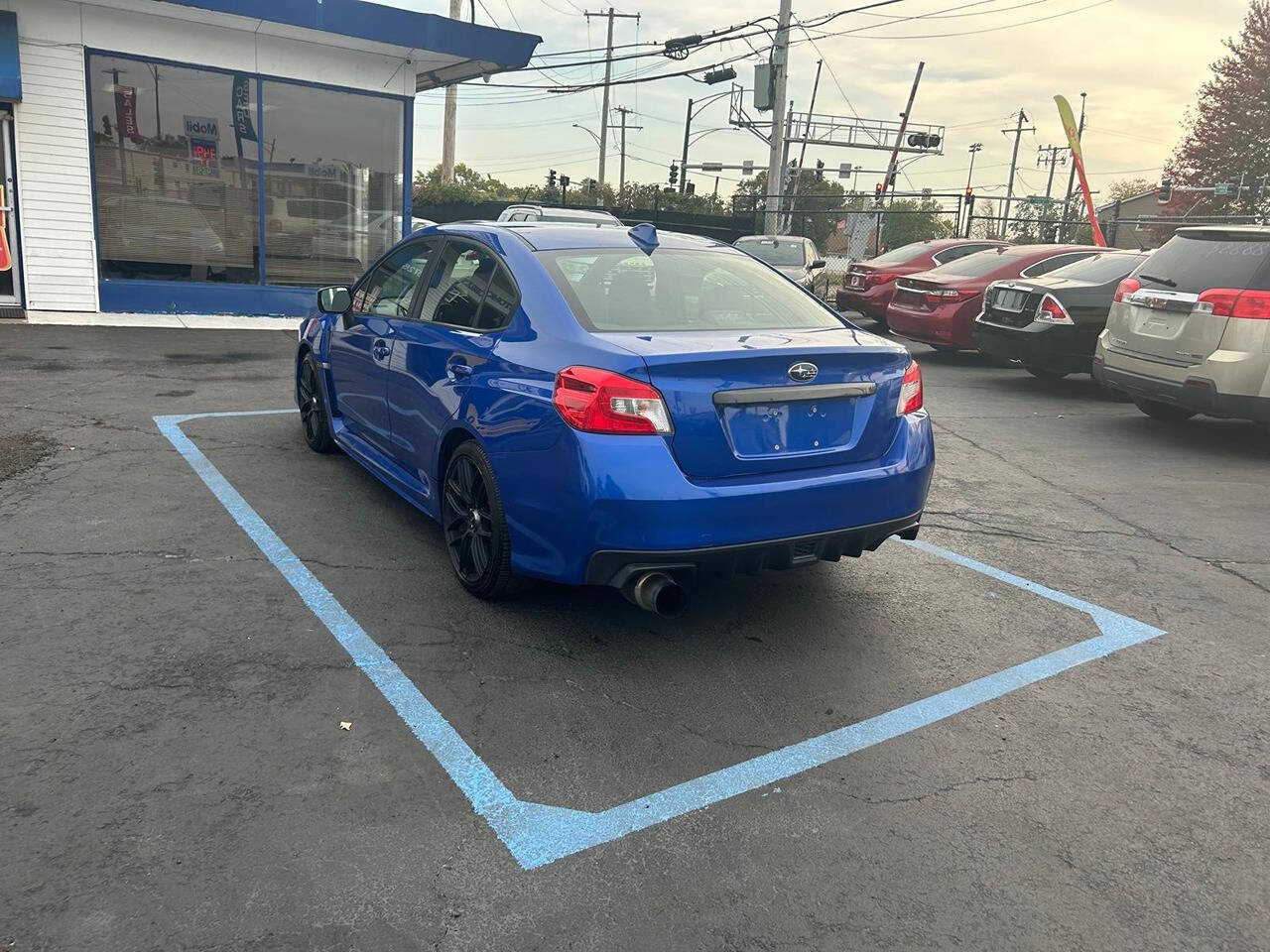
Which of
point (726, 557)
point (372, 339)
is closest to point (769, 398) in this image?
point (726, 557)

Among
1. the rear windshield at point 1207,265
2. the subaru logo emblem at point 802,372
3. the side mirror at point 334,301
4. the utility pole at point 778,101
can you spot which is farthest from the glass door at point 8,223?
the utility pole at point 778,101

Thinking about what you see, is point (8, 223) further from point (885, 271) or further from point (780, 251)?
point (885, 271)

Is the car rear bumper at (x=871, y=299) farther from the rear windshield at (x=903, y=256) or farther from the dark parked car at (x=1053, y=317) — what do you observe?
the dark parked car at (x=1053, y=317)

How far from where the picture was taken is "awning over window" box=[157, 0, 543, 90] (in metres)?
12.3

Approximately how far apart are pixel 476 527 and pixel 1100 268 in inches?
361

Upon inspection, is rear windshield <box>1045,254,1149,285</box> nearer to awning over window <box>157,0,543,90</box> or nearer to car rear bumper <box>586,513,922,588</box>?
awning over window <box>157,0,543,90</box>

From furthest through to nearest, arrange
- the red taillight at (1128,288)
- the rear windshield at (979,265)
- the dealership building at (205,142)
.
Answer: the rear windshield at (979,265) < the dealership building at (205,142) < the red taillight at (1128,288)

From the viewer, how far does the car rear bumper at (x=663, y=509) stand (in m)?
3.48

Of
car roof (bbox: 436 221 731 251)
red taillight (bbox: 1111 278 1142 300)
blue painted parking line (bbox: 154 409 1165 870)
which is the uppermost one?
car roof (bbox: 436 221 731 251)

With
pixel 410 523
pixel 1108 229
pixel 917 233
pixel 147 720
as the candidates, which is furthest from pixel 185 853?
pixel 917 233

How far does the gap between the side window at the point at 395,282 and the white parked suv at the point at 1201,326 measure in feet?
19.4

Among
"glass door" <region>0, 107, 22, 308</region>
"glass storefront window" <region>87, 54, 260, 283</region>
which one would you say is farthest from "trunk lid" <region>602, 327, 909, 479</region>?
"glass storefront window" <region>87, 54, 260, 283</region>

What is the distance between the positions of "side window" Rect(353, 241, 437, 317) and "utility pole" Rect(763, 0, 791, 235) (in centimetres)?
1924

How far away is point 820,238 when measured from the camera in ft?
165
